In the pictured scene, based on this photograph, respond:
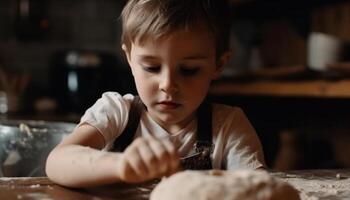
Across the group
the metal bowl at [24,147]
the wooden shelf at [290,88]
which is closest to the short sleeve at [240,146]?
the metal bowl at [24,147]

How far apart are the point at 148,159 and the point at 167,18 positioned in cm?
31

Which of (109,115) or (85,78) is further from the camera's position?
(85,78)

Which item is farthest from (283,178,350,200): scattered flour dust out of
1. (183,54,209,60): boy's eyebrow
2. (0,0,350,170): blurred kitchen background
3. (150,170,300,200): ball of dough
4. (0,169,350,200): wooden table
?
(0,0,350,170): blurred kitchen background

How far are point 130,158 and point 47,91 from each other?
2075 millimetres

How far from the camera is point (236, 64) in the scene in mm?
2547

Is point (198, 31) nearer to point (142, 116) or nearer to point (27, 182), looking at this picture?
point (142, 116)

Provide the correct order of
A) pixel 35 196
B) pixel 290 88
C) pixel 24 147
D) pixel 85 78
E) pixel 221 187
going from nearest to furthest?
pixel 221 187 → pixel 35 196 → pixel 24 147 → pixel 290 88 → pixel 85 78

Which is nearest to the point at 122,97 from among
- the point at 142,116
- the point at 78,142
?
the point at 142,116

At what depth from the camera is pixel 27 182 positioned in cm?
69

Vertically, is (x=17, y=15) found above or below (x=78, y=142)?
above

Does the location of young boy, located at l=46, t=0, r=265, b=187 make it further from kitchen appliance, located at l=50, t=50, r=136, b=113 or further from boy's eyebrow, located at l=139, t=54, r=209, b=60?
kitchen appliance, located at l=50, t=50, r=136, b=113

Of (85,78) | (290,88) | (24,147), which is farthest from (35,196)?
(85,78)

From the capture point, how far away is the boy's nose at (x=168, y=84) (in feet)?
2.47

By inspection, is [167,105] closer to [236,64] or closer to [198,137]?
[198,137]
